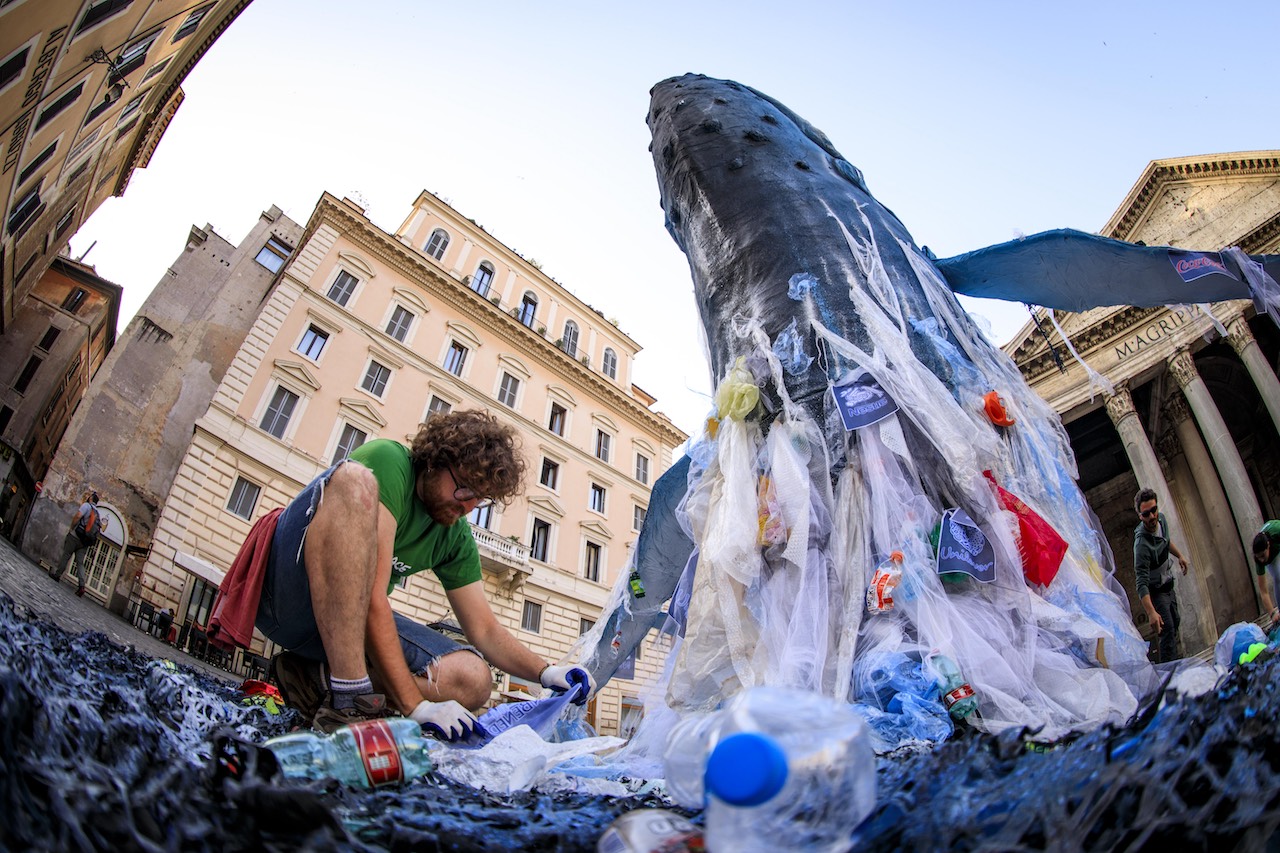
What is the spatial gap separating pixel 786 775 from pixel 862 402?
5.97 feet

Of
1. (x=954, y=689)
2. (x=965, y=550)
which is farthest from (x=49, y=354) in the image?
(x=954, y=689)

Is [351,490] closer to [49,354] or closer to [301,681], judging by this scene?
[301,681]

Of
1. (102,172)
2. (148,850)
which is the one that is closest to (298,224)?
(102,172)

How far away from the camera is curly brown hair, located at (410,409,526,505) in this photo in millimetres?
2355

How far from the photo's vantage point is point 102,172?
1623 centimetres

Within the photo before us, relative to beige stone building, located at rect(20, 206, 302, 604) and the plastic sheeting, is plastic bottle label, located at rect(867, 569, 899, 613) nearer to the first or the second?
the plastic sheeting

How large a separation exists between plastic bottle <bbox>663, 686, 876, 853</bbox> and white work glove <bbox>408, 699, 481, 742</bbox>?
121 cm

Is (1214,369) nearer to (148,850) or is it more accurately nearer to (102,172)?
(148,850)

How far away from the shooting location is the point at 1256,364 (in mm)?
11625

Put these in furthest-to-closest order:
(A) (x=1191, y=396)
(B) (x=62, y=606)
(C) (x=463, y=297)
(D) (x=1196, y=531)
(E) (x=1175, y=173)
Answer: (C) (x=463, y=297) < (E) (x=1175, y=173) < (D) (x=1196, y=531) < (A) (x=1191, y=396) < (B) (x=62, y=606)

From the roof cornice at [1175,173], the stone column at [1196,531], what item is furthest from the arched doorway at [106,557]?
the roof cornice at [1175,173]

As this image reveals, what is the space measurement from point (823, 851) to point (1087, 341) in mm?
17103

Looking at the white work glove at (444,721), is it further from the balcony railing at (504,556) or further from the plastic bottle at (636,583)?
the balcony railing at (504,556)

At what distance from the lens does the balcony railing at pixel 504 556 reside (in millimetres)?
16141
